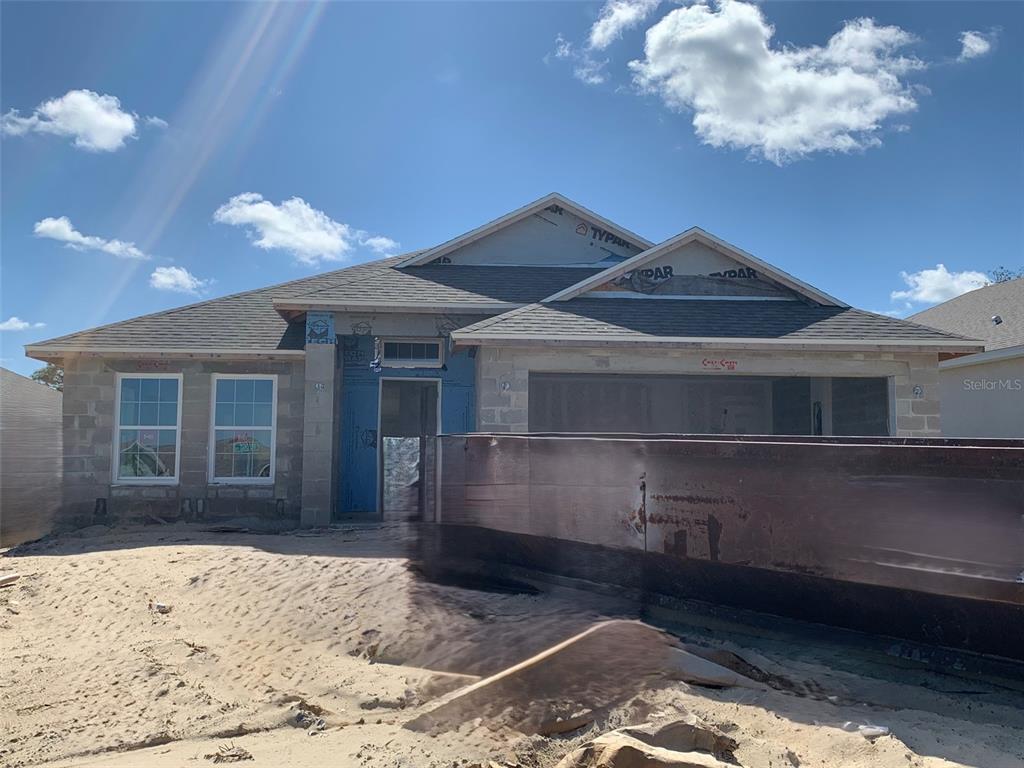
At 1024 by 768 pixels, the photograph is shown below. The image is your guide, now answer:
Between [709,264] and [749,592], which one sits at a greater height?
[709,264]

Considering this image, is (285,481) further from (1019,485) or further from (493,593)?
(1019,485)

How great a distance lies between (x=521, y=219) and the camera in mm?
14875

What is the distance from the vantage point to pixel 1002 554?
300cm

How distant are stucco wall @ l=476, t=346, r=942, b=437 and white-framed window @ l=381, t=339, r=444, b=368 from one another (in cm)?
168

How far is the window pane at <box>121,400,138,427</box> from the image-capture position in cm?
1199

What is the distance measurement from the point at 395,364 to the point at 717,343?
5480 mm

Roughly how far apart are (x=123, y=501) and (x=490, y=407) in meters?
6.55

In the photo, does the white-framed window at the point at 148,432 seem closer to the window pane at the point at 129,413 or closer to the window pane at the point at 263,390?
the window pane at the point at 129,413

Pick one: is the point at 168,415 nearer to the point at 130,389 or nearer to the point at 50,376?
the point at 130,389

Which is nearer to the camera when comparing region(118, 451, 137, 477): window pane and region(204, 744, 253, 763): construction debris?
region(204, 744, 253, 763): construction debris

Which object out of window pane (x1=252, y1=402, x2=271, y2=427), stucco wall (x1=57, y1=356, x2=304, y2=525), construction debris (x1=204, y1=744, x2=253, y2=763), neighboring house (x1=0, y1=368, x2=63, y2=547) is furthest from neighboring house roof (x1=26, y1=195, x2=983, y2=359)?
construction debris (x1=204, y1=744, x2=253, y2=763)

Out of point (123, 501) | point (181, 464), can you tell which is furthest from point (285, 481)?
point (123, 501)

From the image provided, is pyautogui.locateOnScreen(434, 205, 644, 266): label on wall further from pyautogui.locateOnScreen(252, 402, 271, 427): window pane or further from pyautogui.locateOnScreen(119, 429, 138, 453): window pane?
pyautogui.locateOnScreen(119, 429, 138, 453): window pane

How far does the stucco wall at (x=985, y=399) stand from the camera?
51.1 feet
